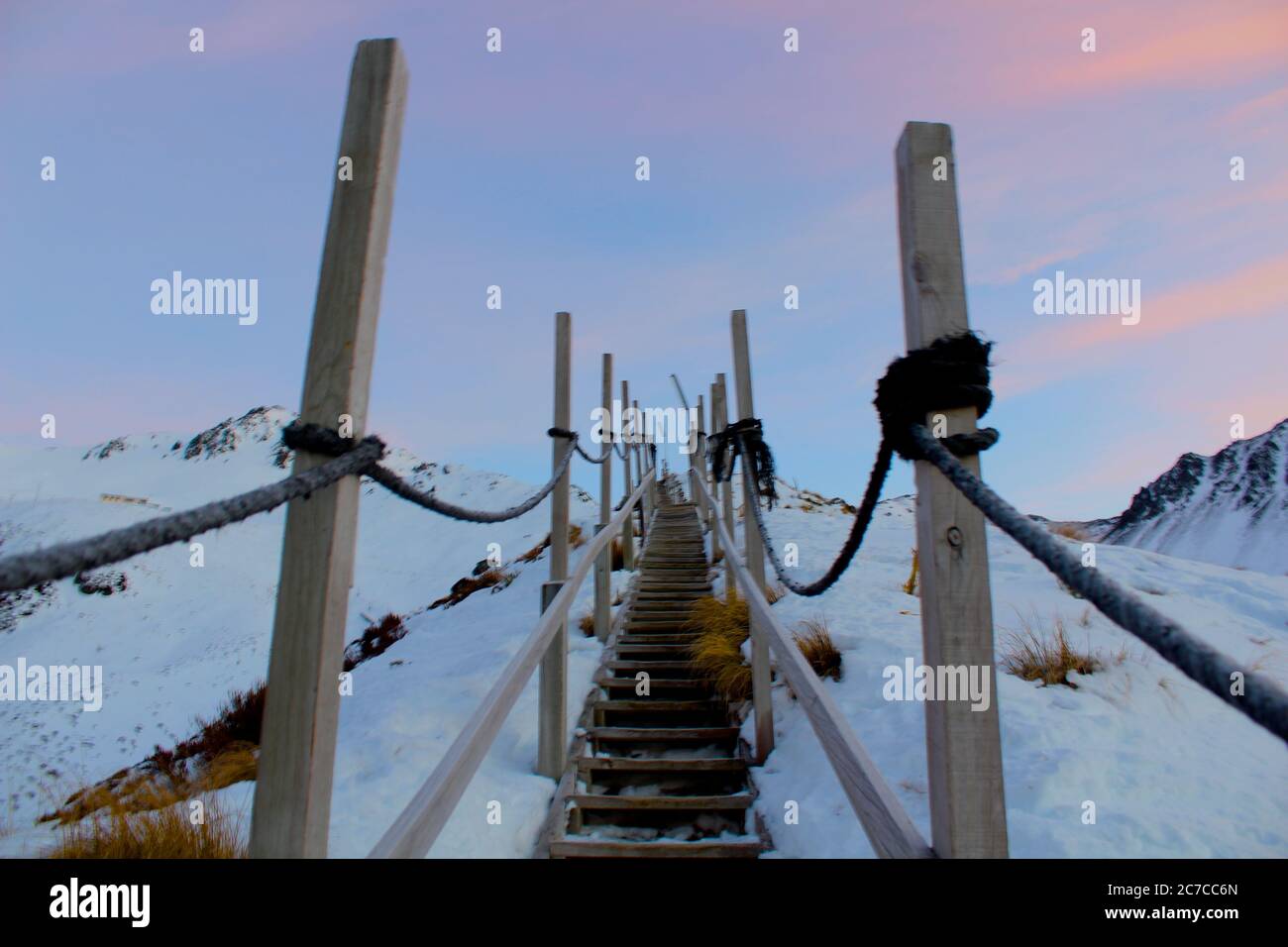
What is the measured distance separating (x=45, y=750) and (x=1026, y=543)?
42.0ft

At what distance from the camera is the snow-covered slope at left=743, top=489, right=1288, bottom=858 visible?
2.65 meters

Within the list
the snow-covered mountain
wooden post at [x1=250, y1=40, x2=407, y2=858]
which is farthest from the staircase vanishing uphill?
the snow-covered mountain

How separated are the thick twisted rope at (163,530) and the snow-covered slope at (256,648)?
7.36 ft

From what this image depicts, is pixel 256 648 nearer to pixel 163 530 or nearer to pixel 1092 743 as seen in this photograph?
pixel 1092 743

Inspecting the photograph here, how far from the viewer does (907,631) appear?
4898 millimetres

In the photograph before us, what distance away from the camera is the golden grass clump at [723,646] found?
4836 millimetres

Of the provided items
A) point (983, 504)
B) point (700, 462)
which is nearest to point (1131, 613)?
point (983, 504)

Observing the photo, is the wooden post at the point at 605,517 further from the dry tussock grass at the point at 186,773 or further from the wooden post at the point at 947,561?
the wooden post at the point at 947,561

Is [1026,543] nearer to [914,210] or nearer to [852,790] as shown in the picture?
[914,210]

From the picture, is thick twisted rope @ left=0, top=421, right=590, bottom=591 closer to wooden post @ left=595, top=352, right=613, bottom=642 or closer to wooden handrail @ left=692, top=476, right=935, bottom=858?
wooden handrail @ left=692, top=476, right=935, bottom=858

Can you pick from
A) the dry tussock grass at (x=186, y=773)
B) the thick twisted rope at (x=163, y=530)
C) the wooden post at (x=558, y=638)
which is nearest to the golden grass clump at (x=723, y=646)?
the wooden post at (x=558, y=638)

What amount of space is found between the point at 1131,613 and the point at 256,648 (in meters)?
16.6

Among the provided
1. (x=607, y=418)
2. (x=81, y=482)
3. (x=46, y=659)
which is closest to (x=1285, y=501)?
(x=607, y=418)

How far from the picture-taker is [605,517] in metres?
7.74
